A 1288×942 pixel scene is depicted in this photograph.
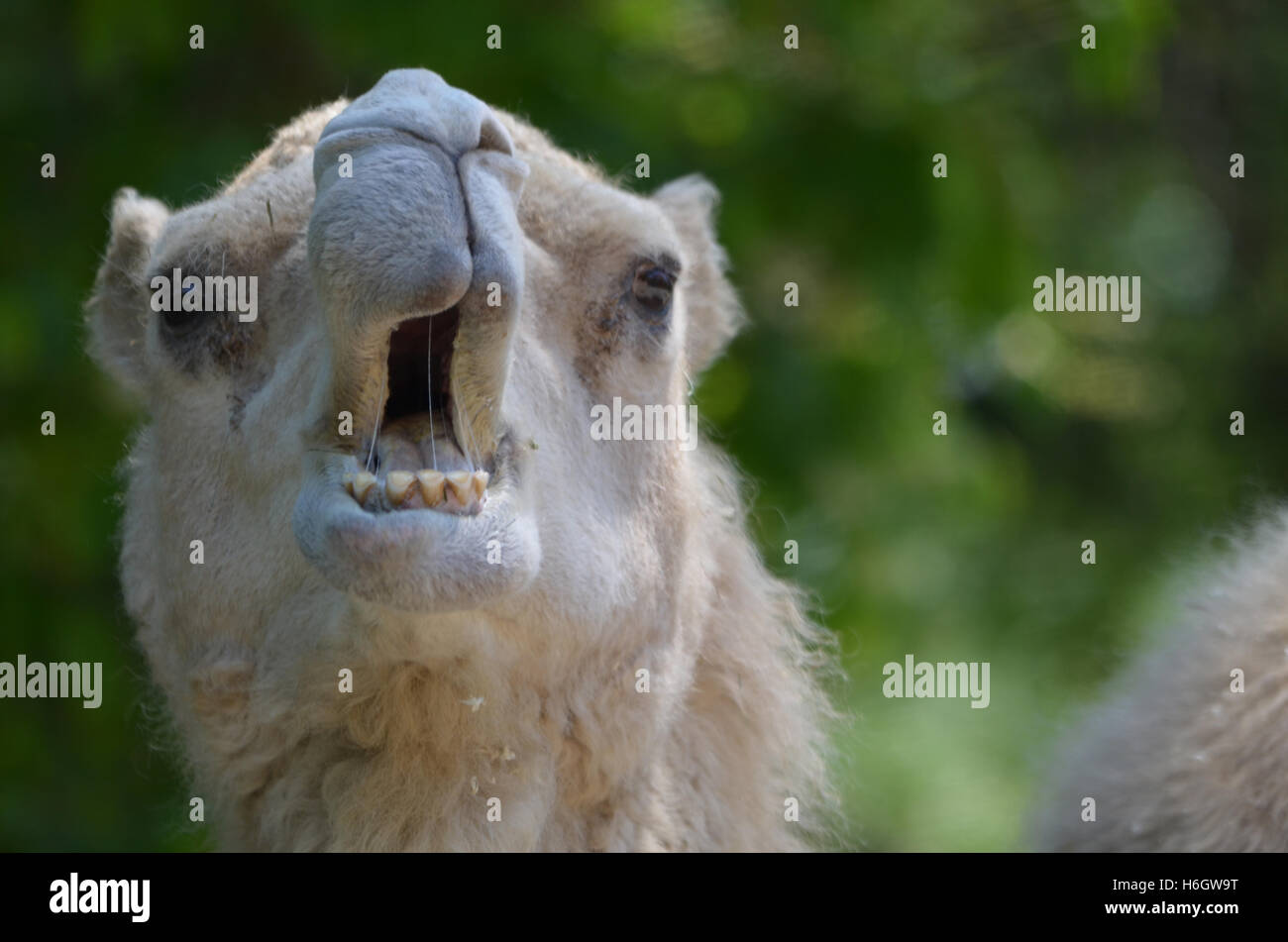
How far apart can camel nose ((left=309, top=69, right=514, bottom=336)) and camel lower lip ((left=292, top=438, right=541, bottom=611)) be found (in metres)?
0.26

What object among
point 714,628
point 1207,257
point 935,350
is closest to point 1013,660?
point 935,350

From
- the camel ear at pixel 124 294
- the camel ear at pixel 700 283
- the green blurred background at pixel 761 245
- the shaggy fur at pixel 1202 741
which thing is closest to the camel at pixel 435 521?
the camel ear at pixel 124 294

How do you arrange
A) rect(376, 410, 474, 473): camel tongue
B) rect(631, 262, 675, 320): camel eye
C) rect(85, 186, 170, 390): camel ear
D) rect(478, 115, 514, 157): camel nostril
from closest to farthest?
rect(376, 410, 474, 473): camel tongue → rect(478, 115, 514, 157): camel nostril → rect(631, 262, 675, 320): camel eye → rect(85, 186, 170, 390): camel ear

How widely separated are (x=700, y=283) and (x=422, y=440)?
5.41 feet

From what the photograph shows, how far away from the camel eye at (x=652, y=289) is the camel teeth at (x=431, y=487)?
90 cm

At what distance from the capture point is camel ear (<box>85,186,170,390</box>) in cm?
379

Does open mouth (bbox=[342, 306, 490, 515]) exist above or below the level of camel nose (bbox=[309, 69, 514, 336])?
below

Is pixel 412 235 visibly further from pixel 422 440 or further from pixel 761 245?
pixel 761 245

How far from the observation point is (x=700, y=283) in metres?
4.10

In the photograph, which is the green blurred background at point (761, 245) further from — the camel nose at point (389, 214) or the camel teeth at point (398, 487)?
the camel teeth at point (398, 487)

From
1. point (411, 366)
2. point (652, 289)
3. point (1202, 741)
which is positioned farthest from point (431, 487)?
point (1202, 741)

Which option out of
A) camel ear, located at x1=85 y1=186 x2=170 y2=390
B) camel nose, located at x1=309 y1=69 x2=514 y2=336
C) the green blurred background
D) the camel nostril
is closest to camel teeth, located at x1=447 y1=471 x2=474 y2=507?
camel nose, located at x1=309 y1=69 x2=514 y2=336

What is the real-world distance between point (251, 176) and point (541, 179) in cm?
57

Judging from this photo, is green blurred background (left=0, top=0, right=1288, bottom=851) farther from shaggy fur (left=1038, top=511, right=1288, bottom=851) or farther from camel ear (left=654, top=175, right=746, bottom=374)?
shaggy fur (left=1038, top=511, right=1288, bottom=851)
